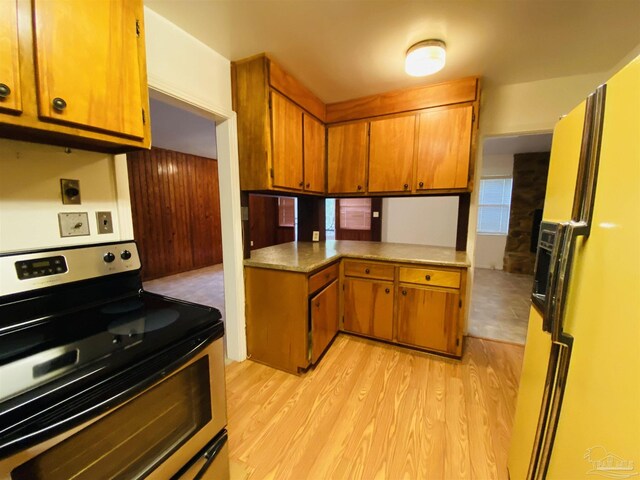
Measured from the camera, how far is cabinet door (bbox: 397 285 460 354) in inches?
82.7

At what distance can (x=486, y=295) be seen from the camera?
3.84 metres

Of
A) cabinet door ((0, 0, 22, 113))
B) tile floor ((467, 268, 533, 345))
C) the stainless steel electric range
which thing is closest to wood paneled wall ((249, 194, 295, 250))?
tile floor ((467, 268, 533, 345))

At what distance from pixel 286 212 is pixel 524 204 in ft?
16.1

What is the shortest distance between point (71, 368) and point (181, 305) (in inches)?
18.7

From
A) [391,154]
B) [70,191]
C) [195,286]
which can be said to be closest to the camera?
[70,191]

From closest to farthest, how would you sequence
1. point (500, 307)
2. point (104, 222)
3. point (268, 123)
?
point (104, 222) → point (268, 123) → point (500, 307)

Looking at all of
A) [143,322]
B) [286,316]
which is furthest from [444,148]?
[143,322]

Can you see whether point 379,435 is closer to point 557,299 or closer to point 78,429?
point 557,299

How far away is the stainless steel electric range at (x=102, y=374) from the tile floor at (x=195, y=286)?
234 cm

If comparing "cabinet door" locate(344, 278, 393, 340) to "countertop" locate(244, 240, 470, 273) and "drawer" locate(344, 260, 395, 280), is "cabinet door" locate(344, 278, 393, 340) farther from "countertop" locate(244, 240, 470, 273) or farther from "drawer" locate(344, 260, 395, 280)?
"countertop" locate(244, 240, 470, 273)

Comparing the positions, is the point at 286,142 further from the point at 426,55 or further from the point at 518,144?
the point at 518,144

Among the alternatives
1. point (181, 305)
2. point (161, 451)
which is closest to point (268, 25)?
point (181, 305)

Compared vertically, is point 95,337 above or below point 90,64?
below

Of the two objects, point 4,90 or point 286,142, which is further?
point 286,142
